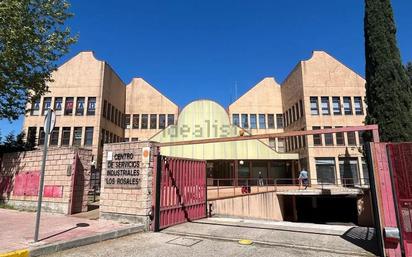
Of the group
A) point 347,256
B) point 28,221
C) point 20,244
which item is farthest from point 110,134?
point 347,256

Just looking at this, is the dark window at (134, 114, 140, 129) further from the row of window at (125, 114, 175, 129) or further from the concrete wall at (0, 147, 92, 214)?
the concrete wall at (0, 147, 92, 214)

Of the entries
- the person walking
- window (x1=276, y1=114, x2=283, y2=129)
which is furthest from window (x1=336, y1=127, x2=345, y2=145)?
the person walking

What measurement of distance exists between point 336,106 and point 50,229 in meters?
31.7

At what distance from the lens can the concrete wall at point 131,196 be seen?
955cm

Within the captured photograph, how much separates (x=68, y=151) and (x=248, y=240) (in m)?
8.53

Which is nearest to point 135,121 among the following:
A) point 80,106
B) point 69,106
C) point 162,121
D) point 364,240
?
point 162,121

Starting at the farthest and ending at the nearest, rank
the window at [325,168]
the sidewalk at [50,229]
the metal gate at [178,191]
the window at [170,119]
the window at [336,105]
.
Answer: the window at [170,119], the window at [336,105], the window at [325,168], the metal gate at [178,191], the sidewalk at [50,229]

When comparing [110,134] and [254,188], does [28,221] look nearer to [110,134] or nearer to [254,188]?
[254,188]

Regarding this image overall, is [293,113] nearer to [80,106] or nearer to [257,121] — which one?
[257,121]

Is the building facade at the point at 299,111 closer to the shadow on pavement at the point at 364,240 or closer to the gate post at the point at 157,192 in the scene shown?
the gate post at the point at 157,192

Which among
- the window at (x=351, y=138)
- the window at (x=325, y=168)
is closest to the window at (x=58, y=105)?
the window at (x=325, y=168)

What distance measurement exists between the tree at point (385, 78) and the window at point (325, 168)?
38.4 ft

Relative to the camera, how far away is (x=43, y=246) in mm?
6328

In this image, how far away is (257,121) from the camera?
38281mm
